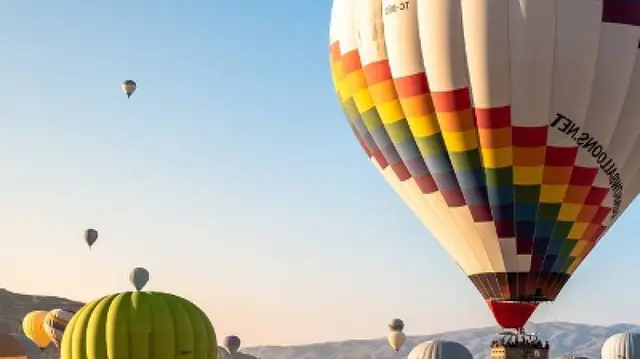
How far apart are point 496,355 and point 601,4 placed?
10.3 metres

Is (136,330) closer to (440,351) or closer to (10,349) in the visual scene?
(10,349)

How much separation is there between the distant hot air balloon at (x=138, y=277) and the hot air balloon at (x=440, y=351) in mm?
30628

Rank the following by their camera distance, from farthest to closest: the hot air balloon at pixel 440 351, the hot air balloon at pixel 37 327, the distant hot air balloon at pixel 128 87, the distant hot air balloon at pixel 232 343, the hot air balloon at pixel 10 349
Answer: the distant hot air balloon at pixel 232 343, the hot air balloon at pixel 37 327, the hot air balloon at pixel 440 351, the hot air balloon at pixel 10 349, the distant hot air balloon at pixel 128 87

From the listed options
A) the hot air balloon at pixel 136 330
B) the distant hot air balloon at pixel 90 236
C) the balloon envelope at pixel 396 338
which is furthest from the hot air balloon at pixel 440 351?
the hot air balloon at pixel 136 330

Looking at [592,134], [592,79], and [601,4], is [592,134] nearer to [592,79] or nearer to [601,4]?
[592,79]

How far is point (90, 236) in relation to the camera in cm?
5609

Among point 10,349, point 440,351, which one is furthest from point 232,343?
point 10,349

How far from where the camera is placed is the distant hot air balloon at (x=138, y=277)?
1412 inches

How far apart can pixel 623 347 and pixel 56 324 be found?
117 feet

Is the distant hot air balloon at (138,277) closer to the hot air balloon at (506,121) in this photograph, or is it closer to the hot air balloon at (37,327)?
the hot air balloon at (506,121)

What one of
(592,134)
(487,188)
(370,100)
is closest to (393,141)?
(370,100)

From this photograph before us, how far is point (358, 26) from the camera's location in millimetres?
29125

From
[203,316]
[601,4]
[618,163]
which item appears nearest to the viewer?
[601,4]

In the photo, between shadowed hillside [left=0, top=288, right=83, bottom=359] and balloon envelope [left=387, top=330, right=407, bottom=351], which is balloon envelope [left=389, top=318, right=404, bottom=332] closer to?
balloon envelope [left=387, top=330, right=407, bottom=351]
